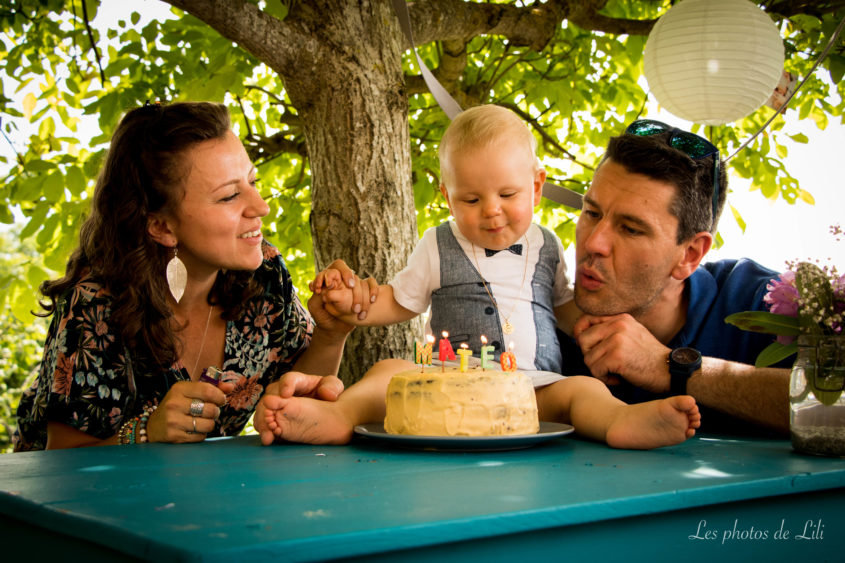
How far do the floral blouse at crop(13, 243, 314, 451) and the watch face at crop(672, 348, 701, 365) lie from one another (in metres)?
1.33

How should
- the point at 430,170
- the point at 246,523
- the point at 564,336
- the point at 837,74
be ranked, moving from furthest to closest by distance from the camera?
the point at 430,170
the point at 837,74
the point at 564,336
the point at 246,523

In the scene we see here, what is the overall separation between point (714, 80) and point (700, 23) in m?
0.26

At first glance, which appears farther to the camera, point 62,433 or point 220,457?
point 62,433

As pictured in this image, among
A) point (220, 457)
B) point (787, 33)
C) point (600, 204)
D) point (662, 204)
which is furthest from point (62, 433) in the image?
point (787, 33)

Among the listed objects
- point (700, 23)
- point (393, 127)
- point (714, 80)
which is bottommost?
point (393, 127)

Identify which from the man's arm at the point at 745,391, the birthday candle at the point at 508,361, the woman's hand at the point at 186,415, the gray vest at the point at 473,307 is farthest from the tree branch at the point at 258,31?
the man's arm at the point at 745,391

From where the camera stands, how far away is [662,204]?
2270 millimetres

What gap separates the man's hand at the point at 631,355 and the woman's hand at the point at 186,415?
3.61ft

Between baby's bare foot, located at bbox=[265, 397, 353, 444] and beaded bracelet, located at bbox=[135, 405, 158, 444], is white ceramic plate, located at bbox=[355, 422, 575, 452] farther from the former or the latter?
beaded bracelet, located at bbox=[135, 405, 158, 444]

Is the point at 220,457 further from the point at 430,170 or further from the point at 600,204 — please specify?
the point at 430,170

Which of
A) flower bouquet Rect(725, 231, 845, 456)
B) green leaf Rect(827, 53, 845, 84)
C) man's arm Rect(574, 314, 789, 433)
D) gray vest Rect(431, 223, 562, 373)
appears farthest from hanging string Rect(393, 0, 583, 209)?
green leaf Rect(827, 53, 845, 84)

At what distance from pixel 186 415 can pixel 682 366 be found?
4.40 feet

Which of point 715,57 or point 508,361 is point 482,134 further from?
point 715,57

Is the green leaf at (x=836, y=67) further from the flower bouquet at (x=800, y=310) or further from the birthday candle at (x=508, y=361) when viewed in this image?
the birthday candle at (x=508, y=361)
